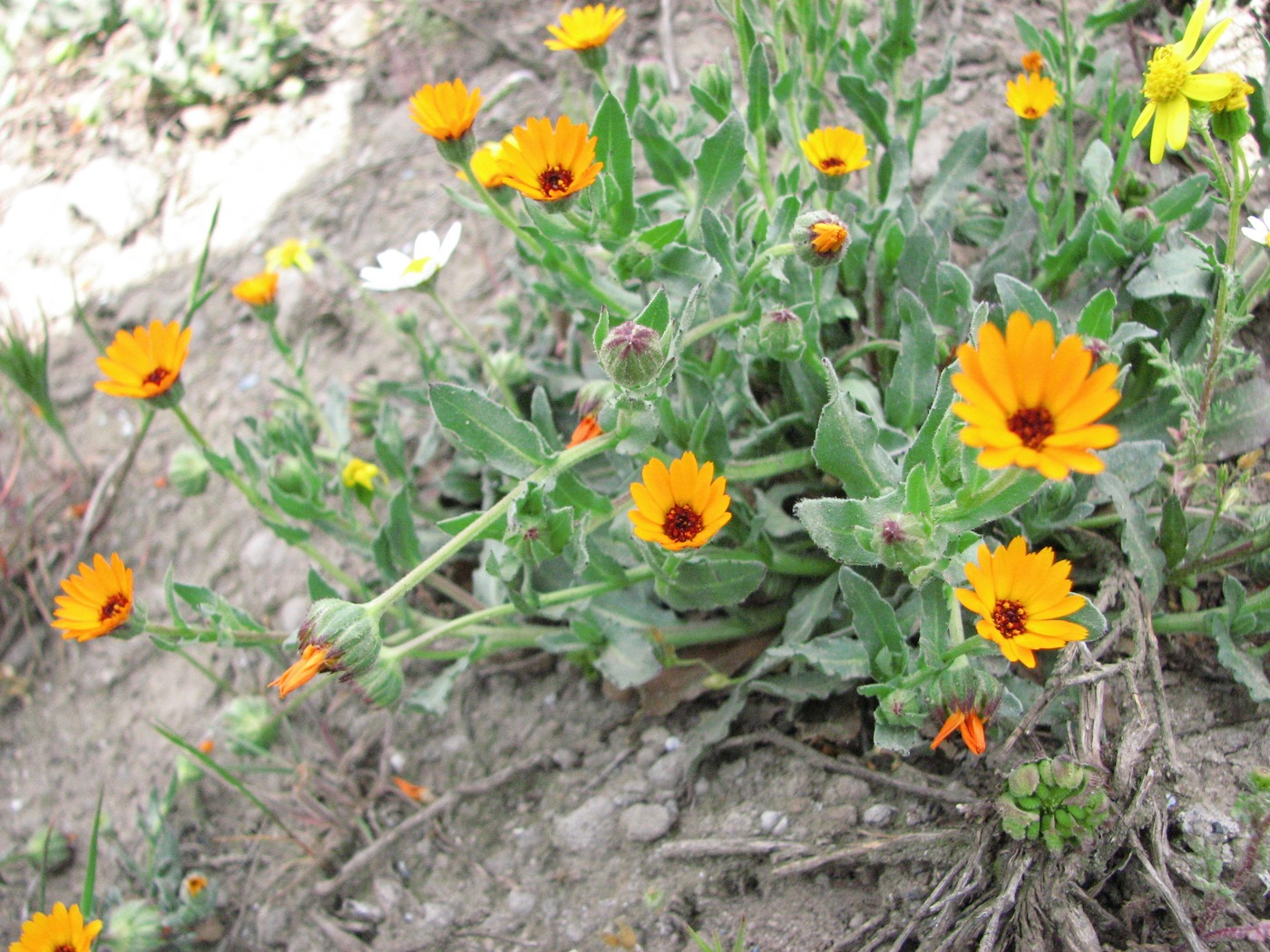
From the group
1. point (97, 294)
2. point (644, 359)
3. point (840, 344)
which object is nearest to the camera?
point (644, 359)

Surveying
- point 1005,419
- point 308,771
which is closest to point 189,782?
point 308,771

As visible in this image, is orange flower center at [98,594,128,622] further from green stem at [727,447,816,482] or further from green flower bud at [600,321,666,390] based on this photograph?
green stem at [727,447,816,482]

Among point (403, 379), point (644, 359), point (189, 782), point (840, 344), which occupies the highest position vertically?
point (644, 359)

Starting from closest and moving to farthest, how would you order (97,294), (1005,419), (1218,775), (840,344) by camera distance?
1. (1005,419)
2. (1218,775)
3. (840,344)
4. (97,294)

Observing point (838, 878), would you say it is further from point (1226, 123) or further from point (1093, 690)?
point (1226, 123)

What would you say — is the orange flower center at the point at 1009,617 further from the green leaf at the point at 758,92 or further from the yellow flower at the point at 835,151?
the green leaf at the point at 758,92

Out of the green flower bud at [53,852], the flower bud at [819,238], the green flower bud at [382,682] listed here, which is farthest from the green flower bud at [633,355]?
the green flower bud at [53,852]

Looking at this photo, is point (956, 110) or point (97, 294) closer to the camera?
point (956, 110)
